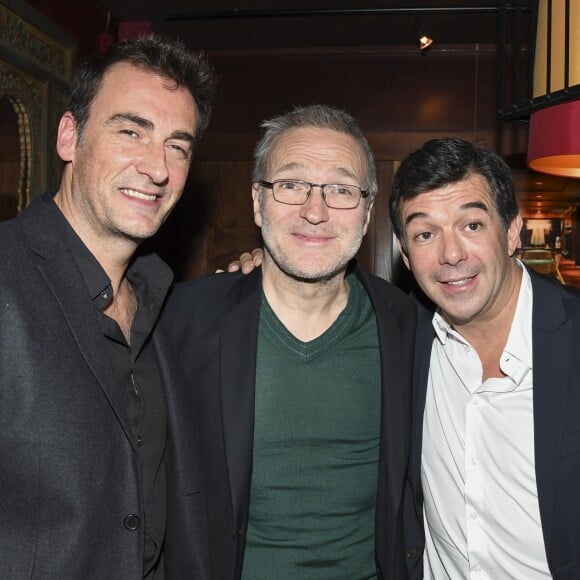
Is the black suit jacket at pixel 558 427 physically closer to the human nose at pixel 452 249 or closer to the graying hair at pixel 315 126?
the human nose at pixel 452 249

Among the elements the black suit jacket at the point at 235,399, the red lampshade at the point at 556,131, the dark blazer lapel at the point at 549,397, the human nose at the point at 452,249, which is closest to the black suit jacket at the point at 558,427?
the dark blazer lapel at the point at 549,397

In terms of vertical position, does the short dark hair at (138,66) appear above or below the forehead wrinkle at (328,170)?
above

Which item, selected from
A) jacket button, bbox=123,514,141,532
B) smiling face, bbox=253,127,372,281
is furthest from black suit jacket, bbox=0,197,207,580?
smiling face, bbox=253,127,372,281

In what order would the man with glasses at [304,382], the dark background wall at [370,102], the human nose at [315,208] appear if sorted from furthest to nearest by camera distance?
the dark background wall at [370,102], the human nose at [315,208], the man with glasses at [304,382]

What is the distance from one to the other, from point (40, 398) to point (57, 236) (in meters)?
0.40

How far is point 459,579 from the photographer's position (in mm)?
2031

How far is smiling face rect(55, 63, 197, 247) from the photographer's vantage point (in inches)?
66.9

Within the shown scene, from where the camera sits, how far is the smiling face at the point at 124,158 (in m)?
1.70

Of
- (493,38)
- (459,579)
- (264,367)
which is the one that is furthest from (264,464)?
(493,38)

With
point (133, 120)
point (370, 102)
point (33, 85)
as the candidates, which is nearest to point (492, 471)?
point (133, 120)

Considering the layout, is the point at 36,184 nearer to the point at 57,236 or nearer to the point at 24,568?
the point at 57,236

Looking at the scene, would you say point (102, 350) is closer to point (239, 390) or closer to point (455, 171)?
point (239, 390)

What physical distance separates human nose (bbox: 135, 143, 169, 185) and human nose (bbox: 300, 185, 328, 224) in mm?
479

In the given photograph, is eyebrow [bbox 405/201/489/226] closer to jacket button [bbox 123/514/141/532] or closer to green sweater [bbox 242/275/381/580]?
green sweater [bbox 242/275/381/580]
